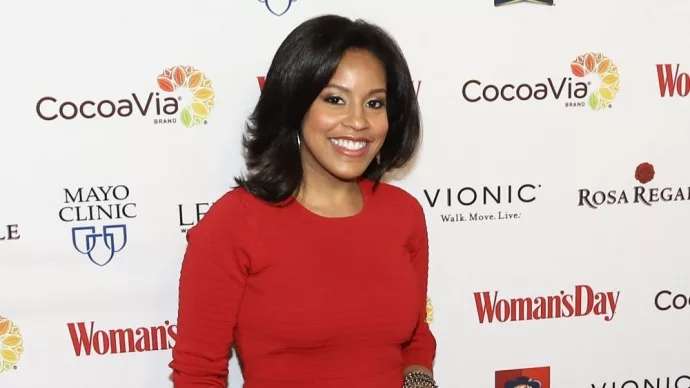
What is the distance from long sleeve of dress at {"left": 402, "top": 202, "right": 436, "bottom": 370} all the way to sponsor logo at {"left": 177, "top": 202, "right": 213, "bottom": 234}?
49cm

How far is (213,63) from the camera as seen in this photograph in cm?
181

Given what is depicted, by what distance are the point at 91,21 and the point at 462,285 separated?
107 cm

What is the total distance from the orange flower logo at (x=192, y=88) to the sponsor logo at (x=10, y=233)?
1.44ft

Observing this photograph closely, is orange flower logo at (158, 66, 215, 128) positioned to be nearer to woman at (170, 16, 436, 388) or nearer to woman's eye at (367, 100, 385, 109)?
woman at (170, 16, 436, 388)

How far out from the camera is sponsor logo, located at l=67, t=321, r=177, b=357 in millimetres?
1871

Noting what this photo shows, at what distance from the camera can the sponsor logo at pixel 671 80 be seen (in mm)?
2002

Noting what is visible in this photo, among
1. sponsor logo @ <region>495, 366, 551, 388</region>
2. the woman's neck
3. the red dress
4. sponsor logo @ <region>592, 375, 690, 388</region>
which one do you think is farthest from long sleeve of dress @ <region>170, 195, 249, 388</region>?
sponsor logo @ <region>592, 375, 690, 388</region>

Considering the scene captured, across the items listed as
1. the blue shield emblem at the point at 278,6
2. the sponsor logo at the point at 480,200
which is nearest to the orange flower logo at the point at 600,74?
the sponsor logo at the point at 480,200

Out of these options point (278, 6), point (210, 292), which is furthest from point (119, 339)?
point (278, 6)

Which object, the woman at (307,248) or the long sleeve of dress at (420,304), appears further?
the long sleeve of dress at (420,304)

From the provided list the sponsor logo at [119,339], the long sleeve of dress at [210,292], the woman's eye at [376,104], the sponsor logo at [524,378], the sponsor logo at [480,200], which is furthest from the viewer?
the sponsor logo at [524,378]

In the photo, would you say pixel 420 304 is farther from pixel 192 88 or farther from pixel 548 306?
pixel 192 88

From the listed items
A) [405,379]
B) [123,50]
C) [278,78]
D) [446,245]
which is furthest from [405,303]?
[123,50]

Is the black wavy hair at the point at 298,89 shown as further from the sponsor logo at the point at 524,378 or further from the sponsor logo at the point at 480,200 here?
the sponsor logo at the point at 524,378
